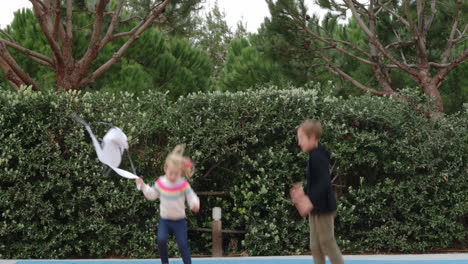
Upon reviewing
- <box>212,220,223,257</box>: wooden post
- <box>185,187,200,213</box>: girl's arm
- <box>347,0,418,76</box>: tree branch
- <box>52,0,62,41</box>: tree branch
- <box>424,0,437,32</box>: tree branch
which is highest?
<box>52,0,62,41</box>: tree branch

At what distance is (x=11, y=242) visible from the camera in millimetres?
8039

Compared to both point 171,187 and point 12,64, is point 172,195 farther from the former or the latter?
point 12,64

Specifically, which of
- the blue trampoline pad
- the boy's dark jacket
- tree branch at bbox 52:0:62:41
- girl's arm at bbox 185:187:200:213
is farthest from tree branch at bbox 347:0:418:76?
girl's arm at bbox 185:187:200:213

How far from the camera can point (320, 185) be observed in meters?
4.89

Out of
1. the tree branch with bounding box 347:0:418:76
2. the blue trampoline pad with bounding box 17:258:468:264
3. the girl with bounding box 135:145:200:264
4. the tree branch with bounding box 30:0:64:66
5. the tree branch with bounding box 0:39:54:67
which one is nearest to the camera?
the girl with bounding box 135:145:200:264

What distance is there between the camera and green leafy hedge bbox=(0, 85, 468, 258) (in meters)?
7.92

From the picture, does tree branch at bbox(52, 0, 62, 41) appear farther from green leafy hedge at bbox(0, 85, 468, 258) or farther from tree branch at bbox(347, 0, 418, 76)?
tree branch at bbox(347, 0, 418, 76)

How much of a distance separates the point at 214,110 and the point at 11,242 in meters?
3.28

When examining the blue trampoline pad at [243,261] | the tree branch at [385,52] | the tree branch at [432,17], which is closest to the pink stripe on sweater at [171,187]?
Answer: the blue trampoline pad at [243,261]

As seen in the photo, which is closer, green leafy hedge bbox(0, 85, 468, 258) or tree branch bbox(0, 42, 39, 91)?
green leafy hedge bbox(0, 85, 468, 258)

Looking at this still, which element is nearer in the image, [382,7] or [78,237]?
[78,237]

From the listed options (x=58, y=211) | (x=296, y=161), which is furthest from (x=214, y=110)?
(x=58, y=211)

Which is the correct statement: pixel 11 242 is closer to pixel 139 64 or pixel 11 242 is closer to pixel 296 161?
pixel 296 161

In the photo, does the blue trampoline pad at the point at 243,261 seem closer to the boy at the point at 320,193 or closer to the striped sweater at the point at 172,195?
the striped sweater at the point at 172,195
